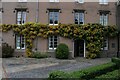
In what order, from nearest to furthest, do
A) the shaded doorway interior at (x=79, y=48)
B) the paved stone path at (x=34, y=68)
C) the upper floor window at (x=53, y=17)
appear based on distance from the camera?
1. the paved stone path at (x=34, y=68)
2. the upper floor window at (x=53, y=17)
3. the shaded doorway interior at (x=79, y=48)

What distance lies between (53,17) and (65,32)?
2403mm

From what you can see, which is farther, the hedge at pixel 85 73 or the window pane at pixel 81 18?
the window pane at pixel 81 18

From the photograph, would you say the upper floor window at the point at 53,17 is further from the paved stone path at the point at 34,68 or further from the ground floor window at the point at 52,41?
the paved stone path at the point at 34,68

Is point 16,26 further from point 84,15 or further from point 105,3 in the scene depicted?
point 105,3

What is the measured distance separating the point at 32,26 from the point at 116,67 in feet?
45.7

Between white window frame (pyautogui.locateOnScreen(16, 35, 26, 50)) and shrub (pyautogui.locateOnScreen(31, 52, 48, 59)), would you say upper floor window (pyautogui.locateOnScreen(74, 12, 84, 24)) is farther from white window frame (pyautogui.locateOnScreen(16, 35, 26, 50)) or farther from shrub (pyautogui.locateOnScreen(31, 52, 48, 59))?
white window frame (pyautogui.locateOnScreen(16, 35, 26, 50))

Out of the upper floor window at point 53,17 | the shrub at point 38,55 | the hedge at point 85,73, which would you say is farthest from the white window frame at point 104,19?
the hedge at point 85,73

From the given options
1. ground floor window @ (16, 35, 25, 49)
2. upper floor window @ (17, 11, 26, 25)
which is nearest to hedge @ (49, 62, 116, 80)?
ground floor window @ (16, 35, 25, 49)

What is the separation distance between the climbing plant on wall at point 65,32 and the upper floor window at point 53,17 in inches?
36.9

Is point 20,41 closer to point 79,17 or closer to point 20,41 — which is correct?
point 20,41

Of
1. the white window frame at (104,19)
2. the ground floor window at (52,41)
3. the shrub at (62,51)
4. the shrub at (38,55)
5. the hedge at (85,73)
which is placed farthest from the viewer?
the white window frame at (104,19)

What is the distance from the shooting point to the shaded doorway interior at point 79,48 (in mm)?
31391

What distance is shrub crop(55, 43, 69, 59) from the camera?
1136 inches

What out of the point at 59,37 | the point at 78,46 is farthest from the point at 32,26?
the point at 78,46
